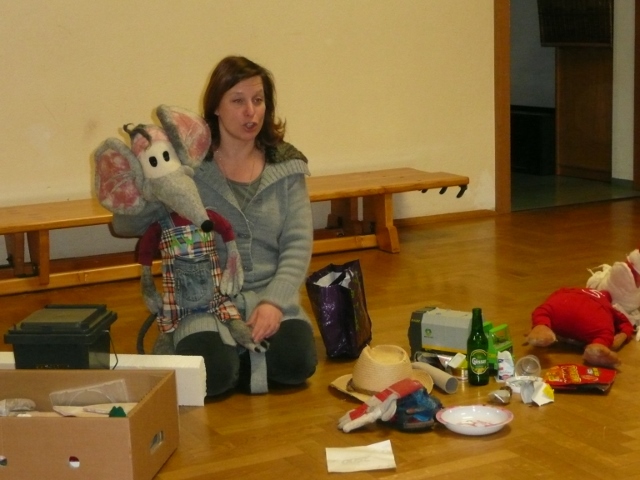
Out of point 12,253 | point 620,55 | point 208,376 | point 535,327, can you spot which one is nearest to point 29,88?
point 12,253

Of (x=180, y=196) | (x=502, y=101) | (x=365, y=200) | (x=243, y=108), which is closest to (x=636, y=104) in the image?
(x=502, y=101)

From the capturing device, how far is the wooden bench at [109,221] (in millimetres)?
4109

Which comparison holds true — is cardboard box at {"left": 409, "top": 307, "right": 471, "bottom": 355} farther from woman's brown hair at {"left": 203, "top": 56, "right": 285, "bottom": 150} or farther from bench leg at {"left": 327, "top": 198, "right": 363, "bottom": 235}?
bench leg at {"left": 327, "top": 198, "right": 363, "bottom": 235}

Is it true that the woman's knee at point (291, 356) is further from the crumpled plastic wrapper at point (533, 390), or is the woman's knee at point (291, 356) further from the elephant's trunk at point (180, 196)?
the crumpled plastic wrapper at point (533, 390)

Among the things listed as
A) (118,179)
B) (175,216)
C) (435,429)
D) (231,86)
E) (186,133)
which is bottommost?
(435,429)

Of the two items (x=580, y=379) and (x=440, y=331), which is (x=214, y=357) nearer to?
(x=440, y=331)

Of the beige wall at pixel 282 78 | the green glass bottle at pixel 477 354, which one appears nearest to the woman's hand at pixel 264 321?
the green glass bottle at pixel 477 354

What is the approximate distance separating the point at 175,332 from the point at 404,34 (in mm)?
2841

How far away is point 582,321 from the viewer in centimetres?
308

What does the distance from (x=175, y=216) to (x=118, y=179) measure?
0.19 meters

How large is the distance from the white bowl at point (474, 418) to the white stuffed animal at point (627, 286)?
0.85m

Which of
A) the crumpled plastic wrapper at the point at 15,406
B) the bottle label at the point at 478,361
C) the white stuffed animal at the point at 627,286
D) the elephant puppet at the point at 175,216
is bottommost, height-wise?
the bottle label at the point at 478,361

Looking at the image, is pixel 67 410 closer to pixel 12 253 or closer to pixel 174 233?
pixel 174 233

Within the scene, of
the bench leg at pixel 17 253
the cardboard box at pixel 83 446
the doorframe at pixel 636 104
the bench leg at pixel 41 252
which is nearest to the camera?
the cardboard box at pixel 83 446
